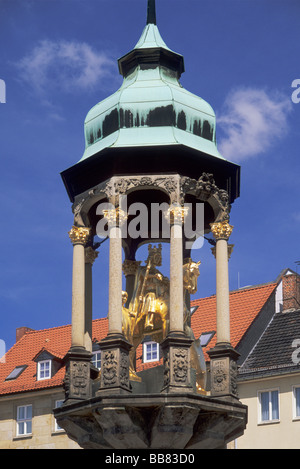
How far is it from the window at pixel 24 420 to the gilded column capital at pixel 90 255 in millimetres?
29733

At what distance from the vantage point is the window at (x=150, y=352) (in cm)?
4981

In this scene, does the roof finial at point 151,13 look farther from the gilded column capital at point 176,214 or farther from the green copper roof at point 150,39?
the gilded column capital at point 176,214

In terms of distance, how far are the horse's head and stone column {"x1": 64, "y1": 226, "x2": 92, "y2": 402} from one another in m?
2.04

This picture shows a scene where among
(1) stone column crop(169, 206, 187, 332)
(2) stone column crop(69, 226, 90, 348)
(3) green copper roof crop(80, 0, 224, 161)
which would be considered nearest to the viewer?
(1) stone column crop(169, 206, 187, 332)

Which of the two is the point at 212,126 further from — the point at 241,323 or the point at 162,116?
the point at 241,323

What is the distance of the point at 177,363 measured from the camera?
22.8 meters

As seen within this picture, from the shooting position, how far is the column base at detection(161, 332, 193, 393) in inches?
888

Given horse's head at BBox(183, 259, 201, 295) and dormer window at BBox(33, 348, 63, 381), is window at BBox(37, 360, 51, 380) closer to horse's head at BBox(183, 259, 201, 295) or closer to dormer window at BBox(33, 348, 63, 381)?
dormer window at BBox(33, 348, 63, 381)

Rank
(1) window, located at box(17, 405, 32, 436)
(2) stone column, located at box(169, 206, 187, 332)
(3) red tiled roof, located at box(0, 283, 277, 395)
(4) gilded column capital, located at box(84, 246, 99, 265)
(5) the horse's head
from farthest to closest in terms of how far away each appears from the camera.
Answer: (1) window, located at box(17, 405, 32, 436) < (3) red tiled roof, located at box(0, 283, 277, 395) < (4) gilded column capital, located at box(84, 246, 99, 265) < (5) the horse's head < (2) stone column, located at box(169, 206, 187, 332)

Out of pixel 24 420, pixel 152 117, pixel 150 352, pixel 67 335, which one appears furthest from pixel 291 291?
pixel 152 117

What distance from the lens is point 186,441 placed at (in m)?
22.8

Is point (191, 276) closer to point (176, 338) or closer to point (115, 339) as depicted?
point (176, 338)

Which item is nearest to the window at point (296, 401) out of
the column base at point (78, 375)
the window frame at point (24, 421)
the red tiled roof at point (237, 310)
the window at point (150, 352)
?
the red tiled roof at point (237, 310)

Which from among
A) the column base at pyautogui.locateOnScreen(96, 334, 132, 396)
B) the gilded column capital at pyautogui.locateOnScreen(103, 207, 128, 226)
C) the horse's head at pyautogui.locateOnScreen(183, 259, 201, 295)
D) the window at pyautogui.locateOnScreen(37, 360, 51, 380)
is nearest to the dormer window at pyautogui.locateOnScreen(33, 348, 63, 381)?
the window at pyautogui.locateOnScreen(37, 360, 51, 380)
